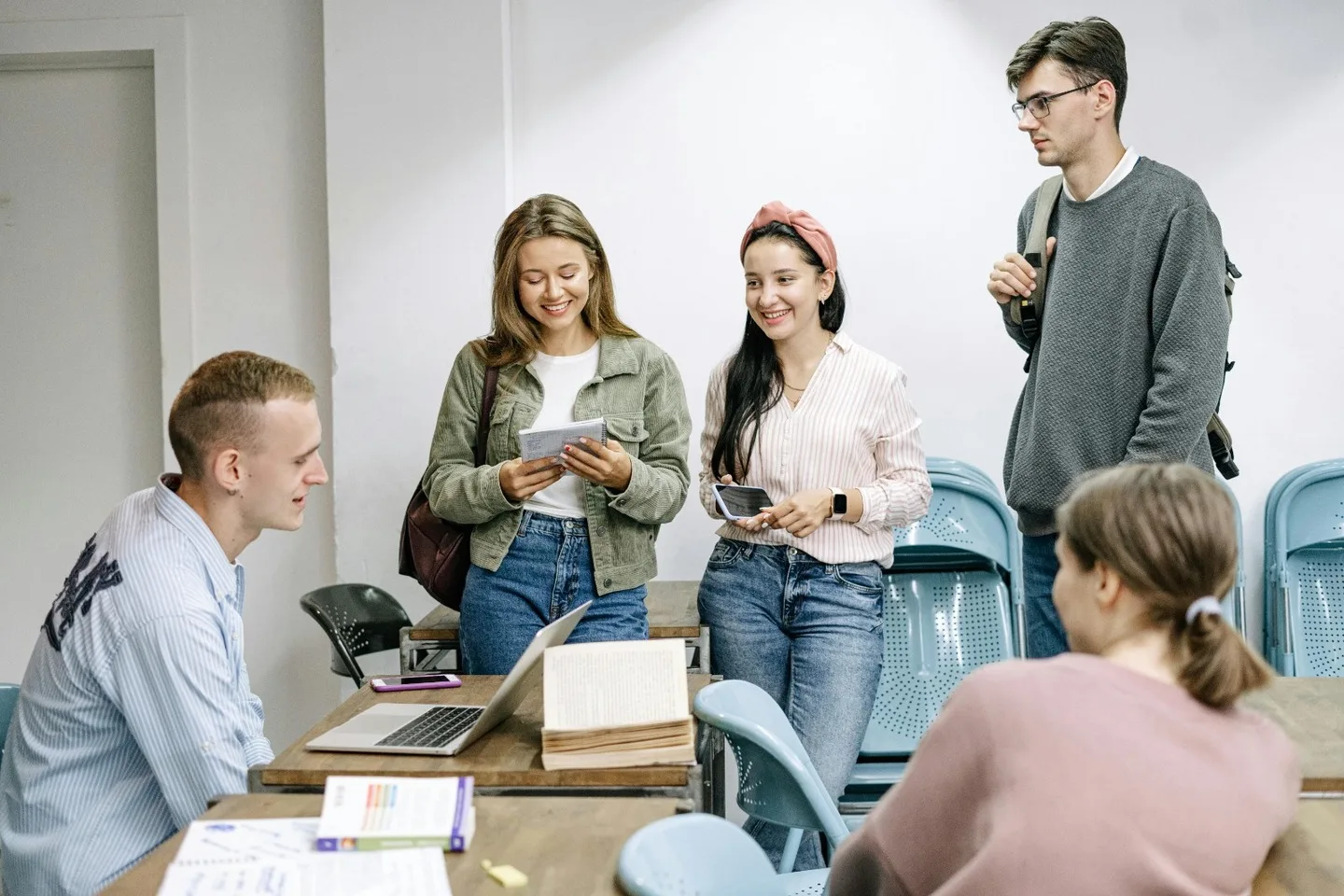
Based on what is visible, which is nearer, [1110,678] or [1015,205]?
[1110,678]

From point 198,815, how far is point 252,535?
1.70 feet

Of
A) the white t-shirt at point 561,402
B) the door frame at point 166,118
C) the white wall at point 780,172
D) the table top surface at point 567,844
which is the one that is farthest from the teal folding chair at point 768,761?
the door frame at point 166,118

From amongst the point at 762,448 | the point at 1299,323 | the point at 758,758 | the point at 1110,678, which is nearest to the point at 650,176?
the point at 762,448

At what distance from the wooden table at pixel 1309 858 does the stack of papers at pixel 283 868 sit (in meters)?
1.13

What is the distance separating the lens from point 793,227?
3.34 metres

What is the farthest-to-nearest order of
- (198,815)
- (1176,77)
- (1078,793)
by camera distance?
(1176,77)
(198,815)
(1078,793)

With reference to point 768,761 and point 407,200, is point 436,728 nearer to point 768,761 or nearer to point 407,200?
point 768,761

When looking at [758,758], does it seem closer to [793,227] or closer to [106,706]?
[106,706]

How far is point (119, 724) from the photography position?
2.12m

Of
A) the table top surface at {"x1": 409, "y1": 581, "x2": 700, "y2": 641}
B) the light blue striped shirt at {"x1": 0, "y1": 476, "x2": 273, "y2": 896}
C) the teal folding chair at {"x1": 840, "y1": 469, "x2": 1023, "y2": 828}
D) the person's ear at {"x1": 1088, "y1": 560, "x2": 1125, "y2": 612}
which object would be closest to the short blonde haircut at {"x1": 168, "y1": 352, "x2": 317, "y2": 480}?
the light blue striped shirt at {"x1": 0, "y1": 476, "x2": 273, "y2": 896}

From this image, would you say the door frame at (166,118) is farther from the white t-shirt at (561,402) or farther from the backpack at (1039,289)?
the backpack at (1039,289)

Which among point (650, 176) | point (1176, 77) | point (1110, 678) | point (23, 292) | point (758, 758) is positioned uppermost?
point (1176, 77)

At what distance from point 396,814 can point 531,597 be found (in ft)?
4.06

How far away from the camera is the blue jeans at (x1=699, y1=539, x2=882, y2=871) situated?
316 cm
